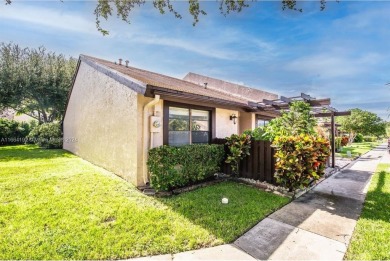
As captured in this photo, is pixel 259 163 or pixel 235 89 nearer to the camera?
pixel 259 163

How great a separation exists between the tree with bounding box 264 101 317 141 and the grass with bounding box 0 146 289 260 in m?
2.62

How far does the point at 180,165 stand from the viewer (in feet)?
22.5

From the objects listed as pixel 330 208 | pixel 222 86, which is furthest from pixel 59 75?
pixel 330 208

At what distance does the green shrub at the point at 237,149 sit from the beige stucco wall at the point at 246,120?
12.4ft

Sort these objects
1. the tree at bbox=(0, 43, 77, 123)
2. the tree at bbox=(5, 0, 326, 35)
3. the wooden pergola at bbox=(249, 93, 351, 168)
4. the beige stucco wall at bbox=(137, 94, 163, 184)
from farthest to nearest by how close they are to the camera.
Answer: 1. the tree at bbox=(0, 43, 77, 123)
2. the wooden pergola at bbox=(249, 93, 351, 168)
3. the beige stucco wall at bbox=(137, 94, 163, 184)
4. the tree at bbox=(5, 0, 326, 35)

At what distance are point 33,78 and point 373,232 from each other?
24.3m

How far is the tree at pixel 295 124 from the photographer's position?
803 centimetres

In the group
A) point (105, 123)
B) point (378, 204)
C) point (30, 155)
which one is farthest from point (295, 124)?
point (30, 155)

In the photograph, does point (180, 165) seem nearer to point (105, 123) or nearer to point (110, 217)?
point (110, 217)

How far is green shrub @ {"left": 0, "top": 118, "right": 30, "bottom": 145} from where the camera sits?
18.7 m

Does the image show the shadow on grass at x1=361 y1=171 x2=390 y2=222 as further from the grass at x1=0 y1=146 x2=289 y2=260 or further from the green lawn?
the grass at x1=0 y1=146 x2=289 y2=260

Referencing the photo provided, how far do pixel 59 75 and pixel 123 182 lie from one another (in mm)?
18390

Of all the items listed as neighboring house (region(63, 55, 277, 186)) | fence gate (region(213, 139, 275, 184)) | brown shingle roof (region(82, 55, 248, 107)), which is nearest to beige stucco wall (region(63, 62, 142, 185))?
neighboring house (region(63, 55, 277, 186))

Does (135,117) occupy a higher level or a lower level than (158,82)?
lower
